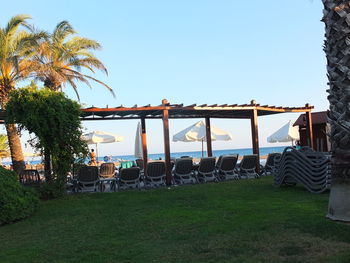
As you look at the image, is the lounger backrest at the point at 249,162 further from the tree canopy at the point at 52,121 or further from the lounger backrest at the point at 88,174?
the tree canopy at the point at 52,121

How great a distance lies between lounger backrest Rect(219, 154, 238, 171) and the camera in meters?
13.6

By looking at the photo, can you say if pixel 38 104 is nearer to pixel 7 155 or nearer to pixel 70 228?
pixel 70 228

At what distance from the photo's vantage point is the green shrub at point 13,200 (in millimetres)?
7359

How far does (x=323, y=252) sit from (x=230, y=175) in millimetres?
9689

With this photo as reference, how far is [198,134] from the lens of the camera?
1964cm

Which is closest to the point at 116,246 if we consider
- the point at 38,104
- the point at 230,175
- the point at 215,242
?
the point at 215,242

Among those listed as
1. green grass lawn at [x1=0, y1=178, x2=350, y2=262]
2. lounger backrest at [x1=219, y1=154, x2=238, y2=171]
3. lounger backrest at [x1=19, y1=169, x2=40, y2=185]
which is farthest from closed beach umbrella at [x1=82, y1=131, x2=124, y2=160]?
green grass lawn at [x1=0, y1=178, x2=350, y2=262]

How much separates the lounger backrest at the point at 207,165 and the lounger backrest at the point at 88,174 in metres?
3.69

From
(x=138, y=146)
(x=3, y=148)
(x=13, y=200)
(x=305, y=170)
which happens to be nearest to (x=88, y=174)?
(x=13, y=200)

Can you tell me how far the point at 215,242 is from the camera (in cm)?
507

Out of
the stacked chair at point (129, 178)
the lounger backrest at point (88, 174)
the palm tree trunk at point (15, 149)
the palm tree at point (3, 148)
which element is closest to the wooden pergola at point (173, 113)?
the stacked chair at point (129, 178)

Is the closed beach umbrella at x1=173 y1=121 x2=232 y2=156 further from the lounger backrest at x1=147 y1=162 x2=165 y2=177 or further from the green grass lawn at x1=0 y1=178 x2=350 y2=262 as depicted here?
the green grass lawn at x1=0 y1=178 x2=350 y2=262

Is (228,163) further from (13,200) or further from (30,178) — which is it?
(13,200)

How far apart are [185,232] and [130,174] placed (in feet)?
21.4
